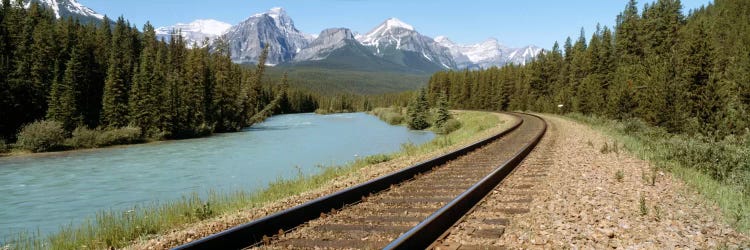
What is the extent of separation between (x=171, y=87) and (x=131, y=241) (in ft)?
177

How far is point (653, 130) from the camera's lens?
2750 centimetres

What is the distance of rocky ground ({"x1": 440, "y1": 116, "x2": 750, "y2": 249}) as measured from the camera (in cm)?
544

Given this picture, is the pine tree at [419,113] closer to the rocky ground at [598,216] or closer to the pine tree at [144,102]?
the pine tree at [144,102]

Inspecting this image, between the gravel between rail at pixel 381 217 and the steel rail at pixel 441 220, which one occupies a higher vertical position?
the steel rail at pixel 441 220

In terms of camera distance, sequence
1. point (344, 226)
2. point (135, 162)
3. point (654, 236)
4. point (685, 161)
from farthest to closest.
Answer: point (135, 162) < point (685, 161) < point (344, 226) < point (654, 236)

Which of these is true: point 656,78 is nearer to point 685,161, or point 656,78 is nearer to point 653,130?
point 653,130

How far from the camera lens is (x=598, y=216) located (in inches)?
265

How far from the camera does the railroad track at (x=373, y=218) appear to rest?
5309 mm

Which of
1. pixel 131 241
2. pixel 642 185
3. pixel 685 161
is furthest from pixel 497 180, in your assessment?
pixel 685 161

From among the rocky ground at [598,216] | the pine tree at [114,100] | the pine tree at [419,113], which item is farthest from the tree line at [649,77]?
the pine tree at [114,100]

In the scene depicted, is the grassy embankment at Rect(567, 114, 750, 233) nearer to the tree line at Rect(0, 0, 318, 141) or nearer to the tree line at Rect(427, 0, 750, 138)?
the tree line at Rect(427, 0, 750, 138)

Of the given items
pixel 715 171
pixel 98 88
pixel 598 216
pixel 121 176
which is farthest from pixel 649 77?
pixel 98 88

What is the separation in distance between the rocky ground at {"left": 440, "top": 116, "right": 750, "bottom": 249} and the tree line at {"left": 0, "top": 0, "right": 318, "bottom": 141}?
4993 cm

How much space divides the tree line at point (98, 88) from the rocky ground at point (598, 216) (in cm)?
4993
